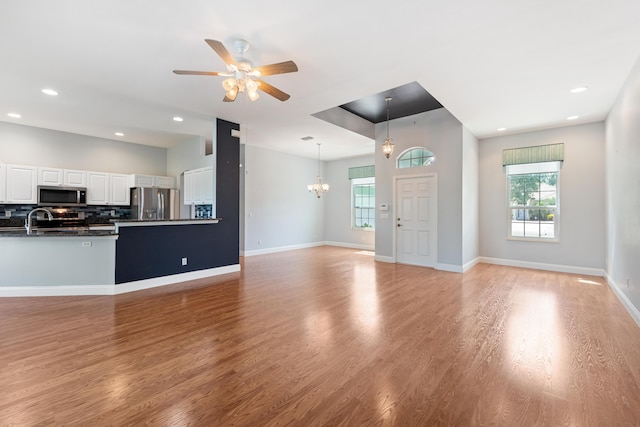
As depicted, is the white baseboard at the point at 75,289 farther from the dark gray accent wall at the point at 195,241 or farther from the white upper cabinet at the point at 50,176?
the white upper cabinet at the point at 50,176

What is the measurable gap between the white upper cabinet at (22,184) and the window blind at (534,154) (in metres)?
10.1

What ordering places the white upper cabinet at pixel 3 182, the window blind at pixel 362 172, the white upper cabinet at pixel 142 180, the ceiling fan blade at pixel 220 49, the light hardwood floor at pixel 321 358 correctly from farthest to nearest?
1. the window blind at pixel 362 172
2. the white upper cabinet at pixel 142 180
3. the white upper cabinet at pixel 3 182
4. the ceiling fan blade at pixel 220 49
5. the light hardwood floor at pixel 321 358

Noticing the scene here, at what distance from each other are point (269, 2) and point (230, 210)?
3961 mm

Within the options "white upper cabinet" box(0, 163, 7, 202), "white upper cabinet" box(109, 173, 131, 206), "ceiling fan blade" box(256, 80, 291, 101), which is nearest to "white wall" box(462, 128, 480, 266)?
"ceiling fan blade" box(256, 80, 291, 101)

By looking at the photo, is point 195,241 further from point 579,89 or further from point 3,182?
point 579,89

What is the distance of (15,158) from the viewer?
6.02 meters

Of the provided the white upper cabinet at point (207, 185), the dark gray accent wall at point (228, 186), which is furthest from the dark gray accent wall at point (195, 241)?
the white upper cabinet at point (207, 185)

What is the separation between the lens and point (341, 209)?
9805mm

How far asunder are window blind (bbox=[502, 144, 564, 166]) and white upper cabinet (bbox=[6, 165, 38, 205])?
33.2ft

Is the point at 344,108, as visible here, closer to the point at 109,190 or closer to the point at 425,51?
the point at 425,51

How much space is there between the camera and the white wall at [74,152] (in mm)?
6004

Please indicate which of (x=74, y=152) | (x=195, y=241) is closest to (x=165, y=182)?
(x=74, y=152)

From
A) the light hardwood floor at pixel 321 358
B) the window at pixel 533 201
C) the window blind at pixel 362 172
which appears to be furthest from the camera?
the window blind at pixel 362 172

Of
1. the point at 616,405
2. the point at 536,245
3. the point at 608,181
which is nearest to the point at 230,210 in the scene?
the point at 616,405
